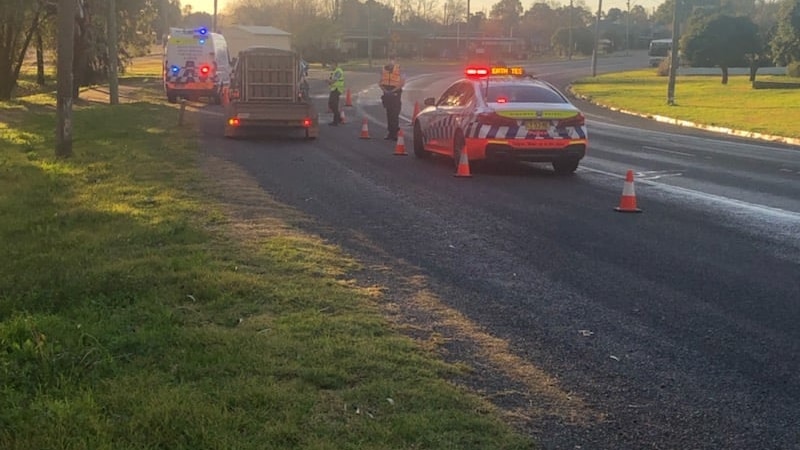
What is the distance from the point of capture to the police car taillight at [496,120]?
553 inches

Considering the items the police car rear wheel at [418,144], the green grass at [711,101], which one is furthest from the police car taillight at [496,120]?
the green grass at [711,101]

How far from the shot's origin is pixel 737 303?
6785 millimetres

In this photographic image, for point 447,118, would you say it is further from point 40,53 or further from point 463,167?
point 40,53

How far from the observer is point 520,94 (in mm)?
14703

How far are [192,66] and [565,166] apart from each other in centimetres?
2352

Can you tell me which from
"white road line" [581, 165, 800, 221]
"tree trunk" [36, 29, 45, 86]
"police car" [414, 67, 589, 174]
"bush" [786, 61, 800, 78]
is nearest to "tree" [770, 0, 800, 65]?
"bush" [786, 61, 800, 78]

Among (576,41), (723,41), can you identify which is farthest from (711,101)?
(576,41)

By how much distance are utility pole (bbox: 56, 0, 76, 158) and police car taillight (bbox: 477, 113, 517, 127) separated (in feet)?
22.8

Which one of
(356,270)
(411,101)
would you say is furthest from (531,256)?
(411,101)

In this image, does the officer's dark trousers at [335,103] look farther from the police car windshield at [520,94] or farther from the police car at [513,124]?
the police car windshield at [520,94]

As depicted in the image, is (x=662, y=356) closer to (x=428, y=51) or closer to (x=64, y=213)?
(x=64, y=213)

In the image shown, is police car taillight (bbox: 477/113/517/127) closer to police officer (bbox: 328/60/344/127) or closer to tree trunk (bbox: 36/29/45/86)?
police officer (bbox: 328/60/344/127)

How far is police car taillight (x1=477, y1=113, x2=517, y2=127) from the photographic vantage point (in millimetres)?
Result: 14047

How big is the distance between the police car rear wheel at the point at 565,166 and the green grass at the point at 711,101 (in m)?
12.5
